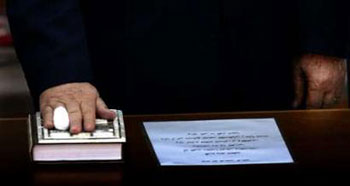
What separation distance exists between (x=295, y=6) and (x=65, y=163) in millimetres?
788

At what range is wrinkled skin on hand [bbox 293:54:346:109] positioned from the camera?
1.98 m

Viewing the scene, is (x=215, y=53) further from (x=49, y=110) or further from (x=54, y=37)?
(x=49, y=110)

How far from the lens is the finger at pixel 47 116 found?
141 cm

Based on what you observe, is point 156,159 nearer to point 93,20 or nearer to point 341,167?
point 341,167

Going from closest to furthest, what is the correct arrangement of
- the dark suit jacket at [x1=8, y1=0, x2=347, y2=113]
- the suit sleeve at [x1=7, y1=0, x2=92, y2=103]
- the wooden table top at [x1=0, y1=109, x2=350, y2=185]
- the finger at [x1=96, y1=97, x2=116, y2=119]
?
the wooden table top at [x1=0, y1=109, x2=350, y2=185] < the finger at [x1=96, y1=97, x2=116, y2=119] < the suit sleeve at [x1=7, y1=0, x2=92, y2=103] < the dark suit jacket at [x1=8, y1=0, x2=347, y2=113]

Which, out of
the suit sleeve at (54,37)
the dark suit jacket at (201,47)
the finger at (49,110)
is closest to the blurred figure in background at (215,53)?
the dark suit jacket at (201,47)

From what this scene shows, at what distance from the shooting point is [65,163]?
4.54 ft

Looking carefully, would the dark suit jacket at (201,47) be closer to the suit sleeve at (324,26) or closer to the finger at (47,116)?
the suit sleeve at (324,26)

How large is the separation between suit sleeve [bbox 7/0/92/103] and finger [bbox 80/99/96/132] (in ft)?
0.51

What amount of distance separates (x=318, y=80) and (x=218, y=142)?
58 cm

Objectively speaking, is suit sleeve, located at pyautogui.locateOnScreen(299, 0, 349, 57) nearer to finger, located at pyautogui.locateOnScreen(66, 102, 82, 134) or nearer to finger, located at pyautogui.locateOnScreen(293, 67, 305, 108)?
finger, located at pyautogui.locateOnScreen(293, 67, 305, 108)

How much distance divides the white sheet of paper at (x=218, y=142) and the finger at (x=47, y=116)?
175mm

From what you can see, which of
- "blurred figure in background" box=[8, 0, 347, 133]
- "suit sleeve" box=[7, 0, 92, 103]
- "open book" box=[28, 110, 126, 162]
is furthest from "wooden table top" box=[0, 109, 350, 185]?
"blurred figure in background" box=[8, 0, 347, 133]

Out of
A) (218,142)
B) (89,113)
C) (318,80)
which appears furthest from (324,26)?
(89,113)
